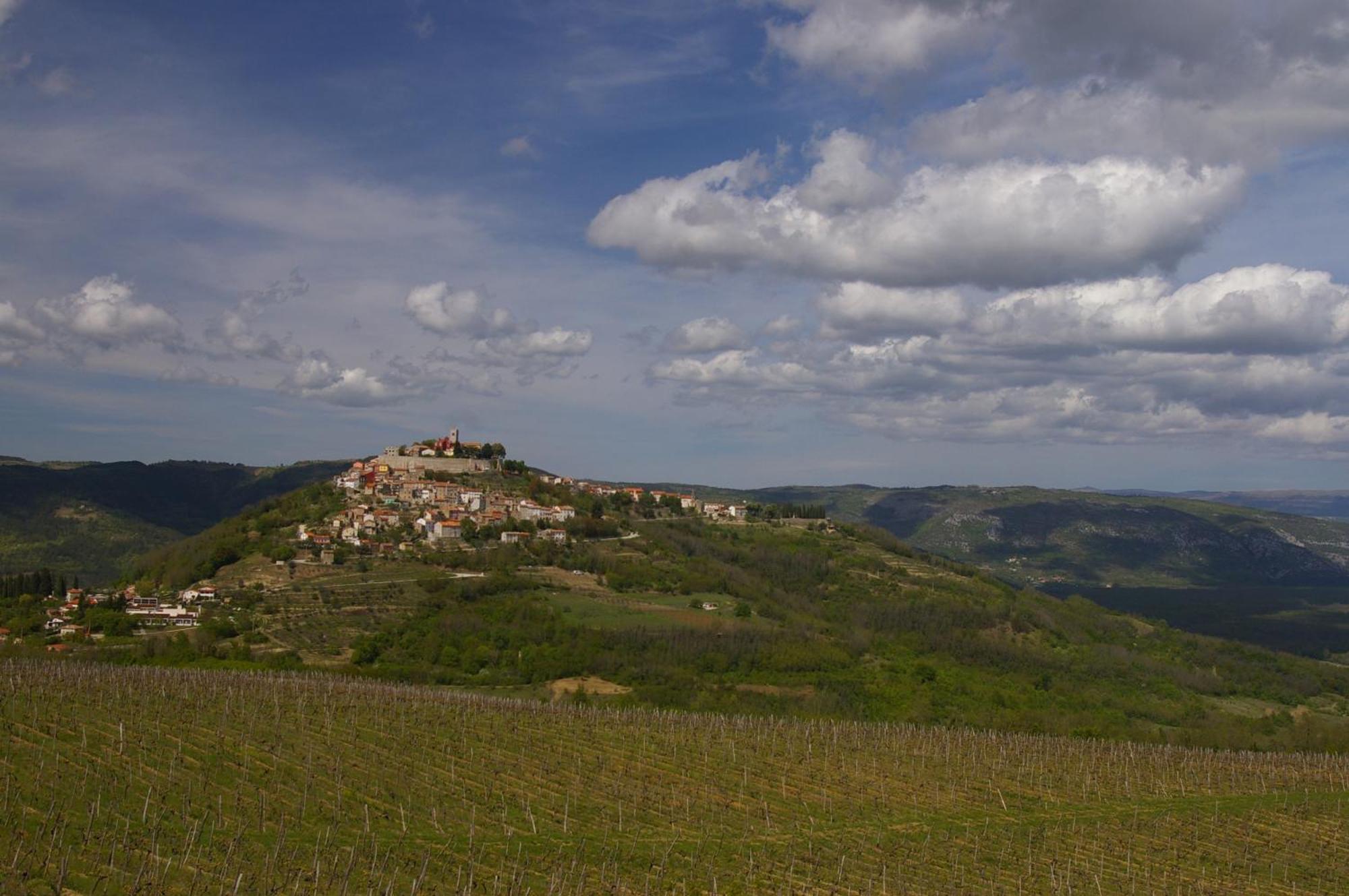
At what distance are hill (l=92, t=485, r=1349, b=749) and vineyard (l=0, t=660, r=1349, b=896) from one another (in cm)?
2019

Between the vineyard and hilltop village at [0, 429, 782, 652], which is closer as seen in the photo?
the vineyard

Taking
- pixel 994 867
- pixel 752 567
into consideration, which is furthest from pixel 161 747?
pixel 752 567

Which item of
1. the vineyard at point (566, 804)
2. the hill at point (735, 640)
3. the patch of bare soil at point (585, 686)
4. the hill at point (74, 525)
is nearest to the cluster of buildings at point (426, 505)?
the hill at point (735, 640)

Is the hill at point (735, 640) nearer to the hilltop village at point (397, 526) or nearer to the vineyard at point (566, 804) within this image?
the hilltop village at point (397, 526)

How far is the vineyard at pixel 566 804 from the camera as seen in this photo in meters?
22.9

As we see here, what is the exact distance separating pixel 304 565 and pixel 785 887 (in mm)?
76278

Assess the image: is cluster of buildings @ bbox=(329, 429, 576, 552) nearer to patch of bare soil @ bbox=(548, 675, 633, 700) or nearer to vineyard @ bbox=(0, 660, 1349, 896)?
patch of bare soil @ bbox=(548, 675, 633, 700)

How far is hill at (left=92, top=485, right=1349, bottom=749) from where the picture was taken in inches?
2837

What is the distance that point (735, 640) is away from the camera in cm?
8488

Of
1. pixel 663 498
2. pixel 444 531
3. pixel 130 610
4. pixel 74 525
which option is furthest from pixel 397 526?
pixel 74 525

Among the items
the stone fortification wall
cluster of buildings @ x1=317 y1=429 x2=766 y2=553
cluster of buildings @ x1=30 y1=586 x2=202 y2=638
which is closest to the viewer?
cluster of buildings @ x1=30 y1=586 x2=202 y2=638

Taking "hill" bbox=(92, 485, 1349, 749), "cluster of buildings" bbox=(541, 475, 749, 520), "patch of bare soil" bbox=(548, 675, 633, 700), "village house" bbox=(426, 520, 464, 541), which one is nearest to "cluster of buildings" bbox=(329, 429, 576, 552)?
"village house" bbox=(426, 520, 464, 541)

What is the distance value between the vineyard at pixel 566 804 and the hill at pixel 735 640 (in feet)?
66.2

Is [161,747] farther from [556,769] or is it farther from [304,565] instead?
[304,565]
